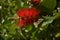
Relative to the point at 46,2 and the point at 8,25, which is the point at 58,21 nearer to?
the point at 46,2

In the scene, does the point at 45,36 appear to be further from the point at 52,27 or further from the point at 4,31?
the point at 4,31

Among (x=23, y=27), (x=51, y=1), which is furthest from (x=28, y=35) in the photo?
(x=51, y=1)

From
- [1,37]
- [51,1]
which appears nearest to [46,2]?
→ [51,1]

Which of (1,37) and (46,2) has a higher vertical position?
(46,2)

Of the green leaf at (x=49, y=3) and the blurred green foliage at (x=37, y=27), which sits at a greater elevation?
the green leaf at (x=49, y=3)

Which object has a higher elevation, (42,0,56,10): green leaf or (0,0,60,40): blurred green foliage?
(42,0,56,10): green leaf

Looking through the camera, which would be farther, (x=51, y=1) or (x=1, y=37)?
(x=1, y=37)
